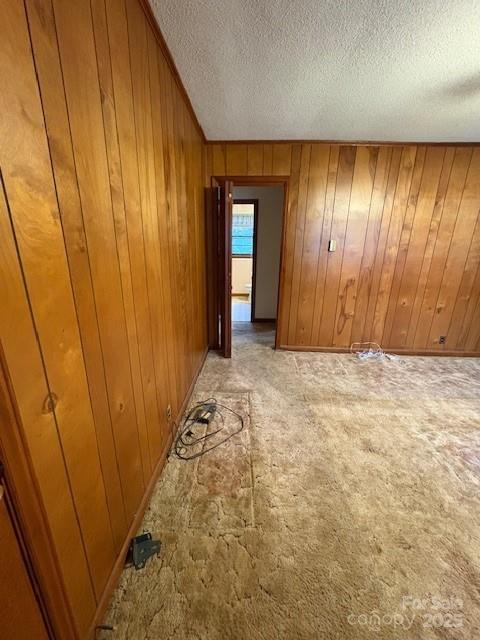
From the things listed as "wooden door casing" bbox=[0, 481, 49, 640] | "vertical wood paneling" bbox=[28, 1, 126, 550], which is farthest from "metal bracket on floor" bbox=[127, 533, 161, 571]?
"wooden door casing" bbox=[0, 481, 49, 640]

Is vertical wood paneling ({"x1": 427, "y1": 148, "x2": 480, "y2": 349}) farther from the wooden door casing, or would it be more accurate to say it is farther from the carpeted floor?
the wooden door casing

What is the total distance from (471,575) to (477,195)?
326 centimetres

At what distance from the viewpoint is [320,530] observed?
50.9 inches

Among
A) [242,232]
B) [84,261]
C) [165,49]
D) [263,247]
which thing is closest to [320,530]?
[84,261]

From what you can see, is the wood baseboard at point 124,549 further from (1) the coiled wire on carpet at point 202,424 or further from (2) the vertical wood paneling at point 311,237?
(2) the vertical wood paneling at point 311,237

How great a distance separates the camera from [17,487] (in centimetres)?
62

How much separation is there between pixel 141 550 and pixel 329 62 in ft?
8.69

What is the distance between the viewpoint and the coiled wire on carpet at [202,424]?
1.77 meters

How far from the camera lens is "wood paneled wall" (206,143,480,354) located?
107 inches

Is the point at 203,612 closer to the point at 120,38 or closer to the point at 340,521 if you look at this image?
the point at 340,521

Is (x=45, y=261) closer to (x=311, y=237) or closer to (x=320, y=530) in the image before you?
(x=320, y=530)

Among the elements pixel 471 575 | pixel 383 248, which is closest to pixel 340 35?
pixel 383 248

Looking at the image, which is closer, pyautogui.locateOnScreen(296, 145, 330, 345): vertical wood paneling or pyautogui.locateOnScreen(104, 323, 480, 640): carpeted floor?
pyautogui.locateOnScreen(104, 323, 480, 640): carpeted floor

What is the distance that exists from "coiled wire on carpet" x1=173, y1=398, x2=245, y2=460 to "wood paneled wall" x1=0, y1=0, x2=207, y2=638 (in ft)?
0.94
